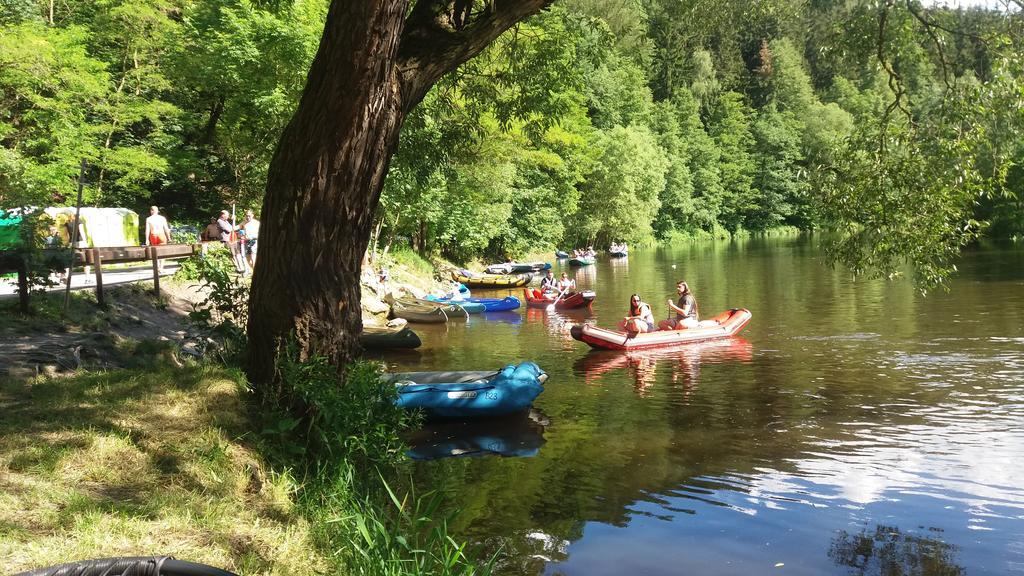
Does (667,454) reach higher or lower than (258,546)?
lower

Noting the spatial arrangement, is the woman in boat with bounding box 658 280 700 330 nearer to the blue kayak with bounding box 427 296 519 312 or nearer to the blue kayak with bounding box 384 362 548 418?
the blue kayak with bounding box 384 362 548 418

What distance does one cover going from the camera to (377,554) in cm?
406

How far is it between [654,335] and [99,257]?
10.3 metres

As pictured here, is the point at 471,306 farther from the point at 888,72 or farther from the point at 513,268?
the point at 888,72

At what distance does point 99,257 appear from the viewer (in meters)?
11.3

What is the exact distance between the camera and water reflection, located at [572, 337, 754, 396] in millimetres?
12797

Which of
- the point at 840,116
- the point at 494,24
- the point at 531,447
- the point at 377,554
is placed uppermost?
the point at 840,116

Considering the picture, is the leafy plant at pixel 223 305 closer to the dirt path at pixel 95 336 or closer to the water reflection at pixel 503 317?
the dirt path at pixel 95 336

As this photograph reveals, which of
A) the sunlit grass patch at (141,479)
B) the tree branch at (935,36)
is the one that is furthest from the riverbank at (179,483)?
the tree branch at (935,36)

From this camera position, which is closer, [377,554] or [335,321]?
[377,554]

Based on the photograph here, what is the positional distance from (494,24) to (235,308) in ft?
13.1

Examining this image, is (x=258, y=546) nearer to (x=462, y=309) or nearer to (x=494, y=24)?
(x=494, y=24)

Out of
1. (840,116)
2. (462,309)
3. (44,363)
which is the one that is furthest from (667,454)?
(840,116)

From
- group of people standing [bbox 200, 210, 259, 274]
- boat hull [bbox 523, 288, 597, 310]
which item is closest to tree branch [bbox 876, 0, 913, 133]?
group of people standing [bbox 200, 210, 259, 274]
